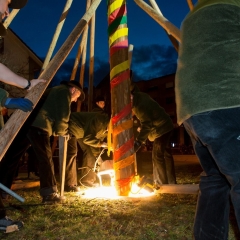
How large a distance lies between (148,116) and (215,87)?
3.02 meters

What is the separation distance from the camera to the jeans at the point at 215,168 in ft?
5.54

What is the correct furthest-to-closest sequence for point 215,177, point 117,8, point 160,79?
1. point 160,79
2. point 117,8
3. point 215,177

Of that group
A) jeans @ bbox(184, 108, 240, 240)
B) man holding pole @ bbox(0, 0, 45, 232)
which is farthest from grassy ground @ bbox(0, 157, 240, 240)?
jeans @ bbox(184, 108, 240, 240)

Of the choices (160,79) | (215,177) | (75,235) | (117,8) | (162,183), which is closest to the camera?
(215,177)

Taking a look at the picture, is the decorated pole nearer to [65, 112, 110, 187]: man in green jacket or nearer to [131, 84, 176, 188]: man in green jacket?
[131, 84, 176, 188]: man in green jacket

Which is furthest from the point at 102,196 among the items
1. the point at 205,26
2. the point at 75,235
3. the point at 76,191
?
the point at 205,26

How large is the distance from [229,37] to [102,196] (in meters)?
3.17

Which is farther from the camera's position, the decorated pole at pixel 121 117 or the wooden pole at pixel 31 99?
the decorated pole at pixel 121 117

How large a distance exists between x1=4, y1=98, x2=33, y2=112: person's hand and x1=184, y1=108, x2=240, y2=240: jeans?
4.32 ft

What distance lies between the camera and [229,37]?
175 centimetres

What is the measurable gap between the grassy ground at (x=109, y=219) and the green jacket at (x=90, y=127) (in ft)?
4.14

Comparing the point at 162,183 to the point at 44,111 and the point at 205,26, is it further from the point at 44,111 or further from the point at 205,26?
the point at 205,26

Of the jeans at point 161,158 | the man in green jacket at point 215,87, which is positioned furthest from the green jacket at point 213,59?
the jeans at point 161,158

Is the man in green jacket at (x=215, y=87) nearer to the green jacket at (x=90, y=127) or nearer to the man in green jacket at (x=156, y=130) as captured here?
the man in green jacket at (x=156, y=130)
